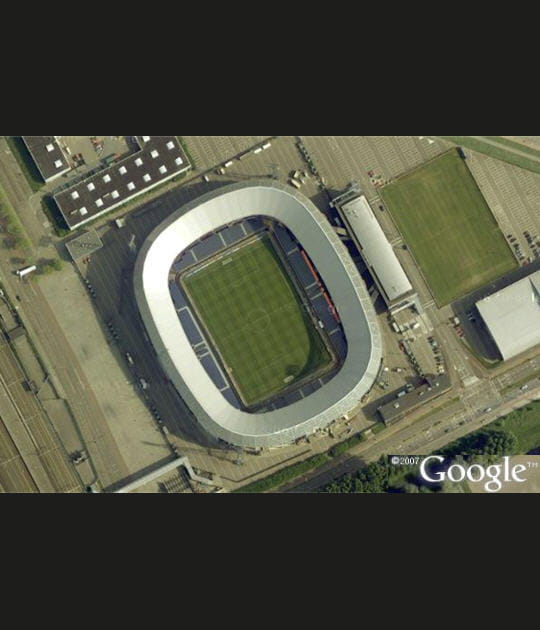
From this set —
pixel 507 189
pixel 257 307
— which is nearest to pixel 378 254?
pixel 257 307

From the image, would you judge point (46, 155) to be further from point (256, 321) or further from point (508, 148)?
point (508, 148)

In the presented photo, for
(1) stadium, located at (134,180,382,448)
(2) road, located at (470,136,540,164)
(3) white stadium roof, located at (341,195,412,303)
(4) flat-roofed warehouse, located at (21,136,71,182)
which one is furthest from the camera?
(2) road, located at (470,136,540,164)

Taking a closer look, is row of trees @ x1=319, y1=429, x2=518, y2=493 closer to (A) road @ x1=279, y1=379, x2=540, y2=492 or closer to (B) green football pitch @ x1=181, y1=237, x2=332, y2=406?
(A) road @ x1=279, y1=379, x2=540, y2=492

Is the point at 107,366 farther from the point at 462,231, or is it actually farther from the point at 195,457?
the point at 462,231

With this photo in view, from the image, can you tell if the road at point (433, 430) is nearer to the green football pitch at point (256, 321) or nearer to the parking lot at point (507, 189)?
the green football pitch at point (256, 321)

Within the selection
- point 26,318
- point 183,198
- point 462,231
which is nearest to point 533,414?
point 462,231

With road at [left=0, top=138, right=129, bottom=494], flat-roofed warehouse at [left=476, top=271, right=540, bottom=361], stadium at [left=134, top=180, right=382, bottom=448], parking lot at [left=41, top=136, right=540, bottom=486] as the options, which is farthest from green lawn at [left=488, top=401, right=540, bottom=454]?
road at [left=0, top=138, right=129, bottom=494]

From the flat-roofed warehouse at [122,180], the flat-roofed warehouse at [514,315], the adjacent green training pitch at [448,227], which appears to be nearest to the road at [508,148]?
the adjacent green training pitch at [448,227]
